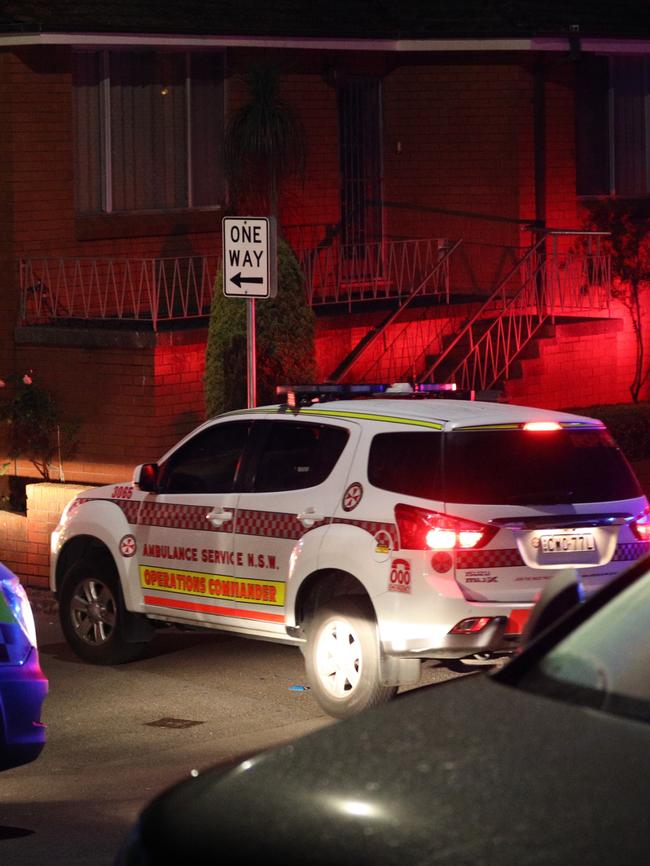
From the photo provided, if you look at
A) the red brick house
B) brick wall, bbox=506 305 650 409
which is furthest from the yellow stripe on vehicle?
brick wall, bbox=506 305 650 409

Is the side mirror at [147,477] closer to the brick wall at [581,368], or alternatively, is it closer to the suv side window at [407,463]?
the suv side window at [407,463]

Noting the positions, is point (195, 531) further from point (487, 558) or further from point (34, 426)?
point (34, 426)

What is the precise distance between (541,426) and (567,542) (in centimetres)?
62

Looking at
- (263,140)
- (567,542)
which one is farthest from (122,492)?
(263,140)

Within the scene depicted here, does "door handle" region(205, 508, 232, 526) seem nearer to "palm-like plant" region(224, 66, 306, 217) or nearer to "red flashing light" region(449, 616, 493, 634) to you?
"red flashing light" region(449, 616, 493, 634)

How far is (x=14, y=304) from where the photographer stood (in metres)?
16.4

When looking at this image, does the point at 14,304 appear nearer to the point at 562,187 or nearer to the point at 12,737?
the point at 562,187

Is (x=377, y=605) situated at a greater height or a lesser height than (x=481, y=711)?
lesser

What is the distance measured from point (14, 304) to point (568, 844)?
1407 cm

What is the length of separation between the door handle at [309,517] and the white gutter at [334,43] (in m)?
8.19

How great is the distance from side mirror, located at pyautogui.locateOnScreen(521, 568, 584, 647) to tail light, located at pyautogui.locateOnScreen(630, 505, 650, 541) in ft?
16.2

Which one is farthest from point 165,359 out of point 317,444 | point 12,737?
point 12,737

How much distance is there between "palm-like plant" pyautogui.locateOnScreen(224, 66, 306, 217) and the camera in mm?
17734

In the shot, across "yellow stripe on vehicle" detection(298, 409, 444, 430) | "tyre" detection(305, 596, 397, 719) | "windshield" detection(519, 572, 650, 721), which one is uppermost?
"yellow stripe on vehicle" detection(298, 409, 444, 430)
